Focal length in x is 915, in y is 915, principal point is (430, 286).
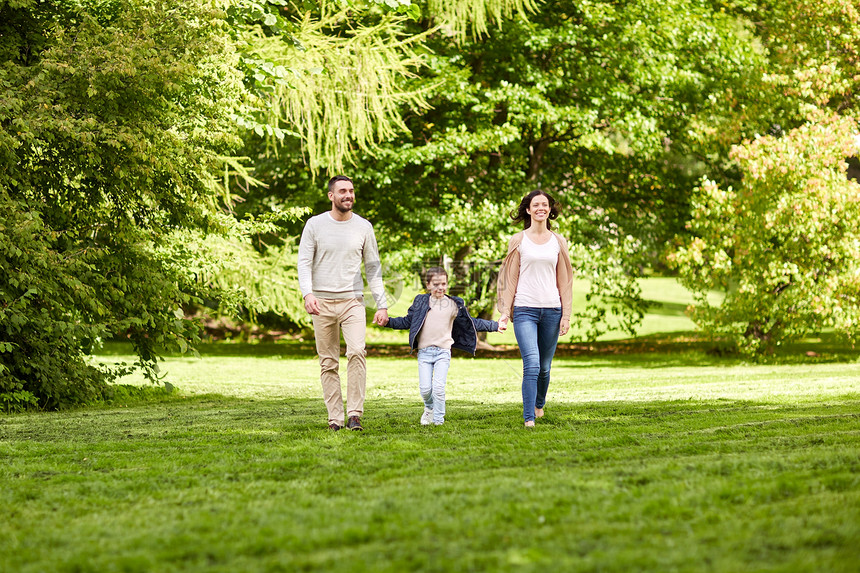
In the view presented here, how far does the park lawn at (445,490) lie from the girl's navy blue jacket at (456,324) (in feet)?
2.29

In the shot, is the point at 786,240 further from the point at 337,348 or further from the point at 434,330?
the point at 337,348

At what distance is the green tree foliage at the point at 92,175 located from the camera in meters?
9.86

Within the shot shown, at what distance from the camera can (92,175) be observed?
1055 centimetres

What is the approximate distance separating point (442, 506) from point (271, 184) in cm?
2036

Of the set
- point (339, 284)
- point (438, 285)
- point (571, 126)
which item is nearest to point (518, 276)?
point (438, 285)

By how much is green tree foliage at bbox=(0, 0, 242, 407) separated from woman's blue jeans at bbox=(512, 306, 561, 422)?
485 centimetres

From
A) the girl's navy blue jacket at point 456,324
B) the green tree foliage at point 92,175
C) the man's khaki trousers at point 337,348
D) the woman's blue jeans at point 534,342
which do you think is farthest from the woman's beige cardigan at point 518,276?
the green tree foliage at point 92,175

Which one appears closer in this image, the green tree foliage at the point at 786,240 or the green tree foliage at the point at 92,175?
the green tree foliage at the point at 92,175

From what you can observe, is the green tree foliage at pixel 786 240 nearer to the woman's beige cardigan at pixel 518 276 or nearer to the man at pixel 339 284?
the woman's beige cardigan at pixel 518 276

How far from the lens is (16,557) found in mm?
3582

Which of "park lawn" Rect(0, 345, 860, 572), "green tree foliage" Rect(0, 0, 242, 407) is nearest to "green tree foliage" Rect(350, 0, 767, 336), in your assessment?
"green tree foliage" Rect(0, 0, 242, 407)

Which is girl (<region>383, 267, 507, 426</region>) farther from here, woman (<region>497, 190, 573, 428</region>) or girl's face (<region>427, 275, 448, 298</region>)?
woman (<region>497, 190, 573, 428</region>)

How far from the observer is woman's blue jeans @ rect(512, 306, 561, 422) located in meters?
7.52

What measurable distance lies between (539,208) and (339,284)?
1793mm
